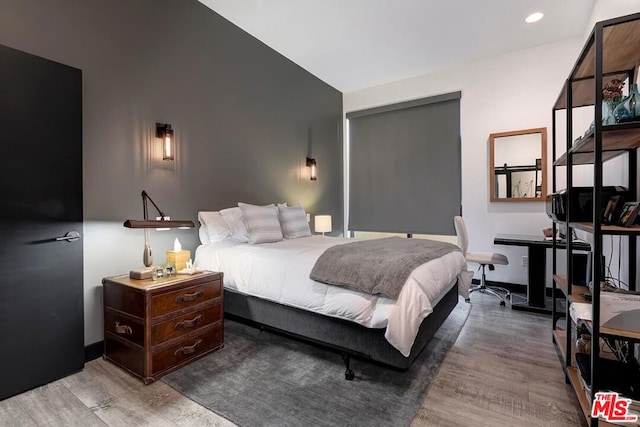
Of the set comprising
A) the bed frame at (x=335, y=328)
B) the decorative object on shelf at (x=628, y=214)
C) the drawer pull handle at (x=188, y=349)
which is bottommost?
the drawer pull handle at (x=188, y=349)

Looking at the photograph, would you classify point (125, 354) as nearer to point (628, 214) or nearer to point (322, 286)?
point (322, 286)

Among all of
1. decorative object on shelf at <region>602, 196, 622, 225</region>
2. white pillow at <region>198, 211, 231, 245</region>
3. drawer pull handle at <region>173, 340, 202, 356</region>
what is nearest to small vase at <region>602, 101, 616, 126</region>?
decorative object on shelf at <region>602, 196, 622, 225</region>

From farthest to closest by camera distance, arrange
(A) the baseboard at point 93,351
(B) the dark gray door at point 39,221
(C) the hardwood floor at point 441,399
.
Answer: (A) the baseboard at point 93,351
(B) the dark gray door at point 39,221
(C) the hardwood floor at point 441,399

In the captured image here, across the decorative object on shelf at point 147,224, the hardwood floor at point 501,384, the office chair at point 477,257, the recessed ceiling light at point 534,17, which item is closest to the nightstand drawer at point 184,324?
the decorative object on shelf at point 147,224

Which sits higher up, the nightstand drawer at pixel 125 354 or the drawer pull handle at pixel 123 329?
the drawer pull handle at pixel 123 329

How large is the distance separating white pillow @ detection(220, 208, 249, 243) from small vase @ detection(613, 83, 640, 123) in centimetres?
279

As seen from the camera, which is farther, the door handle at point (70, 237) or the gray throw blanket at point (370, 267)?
the door handle at point (70, 237)

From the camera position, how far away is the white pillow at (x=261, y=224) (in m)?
3.06

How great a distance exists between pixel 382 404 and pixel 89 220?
240 cm

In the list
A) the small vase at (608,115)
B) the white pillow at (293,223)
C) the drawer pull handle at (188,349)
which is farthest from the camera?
the white pillow at (293,223)

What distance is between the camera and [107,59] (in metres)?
2.44

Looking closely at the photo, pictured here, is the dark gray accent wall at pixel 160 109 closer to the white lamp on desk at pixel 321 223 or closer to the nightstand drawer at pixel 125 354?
the nightstand drawer at pixel 125 354

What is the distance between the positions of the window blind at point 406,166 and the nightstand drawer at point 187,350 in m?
3.53

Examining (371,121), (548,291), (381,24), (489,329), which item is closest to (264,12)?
(381,24)
